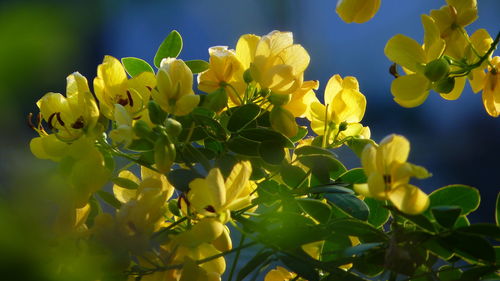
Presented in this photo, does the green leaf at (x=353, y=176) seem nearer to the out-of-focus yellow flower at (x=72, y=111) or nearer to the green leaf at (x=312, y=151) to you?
the green leaf at (x=312, y=151)

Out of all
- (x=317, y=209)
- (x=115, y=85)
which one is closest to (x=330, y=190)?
(x=317, y=209)

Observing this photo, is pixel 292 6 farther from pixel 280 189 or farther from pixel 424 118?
pixel 280 189

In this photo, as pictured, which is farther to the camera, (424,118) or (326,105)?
(424,118)

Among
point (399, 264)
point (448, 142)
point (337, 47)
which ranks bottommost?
point (448, 142)

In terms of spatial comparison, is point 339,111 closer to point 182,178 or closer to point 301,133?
point 301,133

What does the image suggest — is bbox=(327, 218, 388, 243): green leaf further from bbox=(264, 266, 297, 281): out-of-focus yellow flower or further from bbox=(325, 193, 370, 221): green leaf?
bbox=(264, 266, 297, 281): out-of-focus yellow flower

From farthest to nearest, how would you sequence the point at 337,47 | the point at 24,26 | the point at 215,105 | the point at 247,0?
1. the point at 247,0
2. the point at 337,47
3. the point at 215,105
4. the point at 24,26

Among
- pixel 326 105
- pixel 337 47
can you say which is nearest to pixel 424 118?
pixel 337 47
